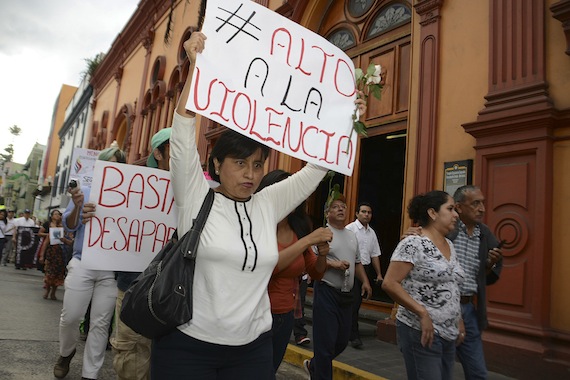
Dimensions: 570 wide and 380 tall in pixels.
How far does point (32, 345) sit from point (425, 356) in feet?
13.8

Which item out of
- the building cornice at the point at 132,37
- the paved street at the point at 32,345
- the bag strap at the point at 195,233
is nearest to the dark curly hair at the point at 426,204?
the bag strap at the point at 195,233

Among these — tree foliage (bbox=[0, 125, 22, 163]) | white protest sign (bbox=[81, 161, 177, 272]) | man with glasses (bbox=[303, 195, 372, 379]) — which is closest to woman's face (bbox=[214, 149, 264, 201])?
white protest sign (bbox=[81, 161, 177, 272])

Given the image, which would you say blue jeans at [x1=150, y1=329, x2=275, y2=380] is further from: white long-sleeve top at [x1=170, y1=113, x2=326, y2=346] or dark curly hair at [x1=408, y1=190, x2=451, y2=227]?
dark curly hair at [x1=408, y1=190, x2=451, y2=227]

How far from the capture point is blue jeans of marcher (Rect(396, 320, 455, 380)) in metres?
2.80

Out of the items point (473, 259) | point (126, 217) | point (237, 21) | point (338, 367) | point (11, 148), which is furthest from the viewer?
point (11, 148)

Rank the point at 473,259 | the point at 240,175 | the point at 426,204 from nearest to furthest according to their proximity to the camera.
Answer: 1. the point at 240,175
2. the point at 426,204
3. the point at 473,259

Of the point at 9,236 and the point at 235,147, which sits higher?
the point at 235,147

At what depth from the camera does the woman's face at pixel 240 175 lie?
83.6 inches

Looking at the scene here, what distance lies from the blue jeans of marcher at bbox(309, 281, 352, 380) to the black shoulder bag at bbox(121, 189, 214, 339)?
91.9 inches

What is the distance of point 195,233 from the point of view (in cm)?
190

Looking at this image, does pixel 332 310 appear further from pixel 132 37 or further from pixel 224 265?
pixel 132 37

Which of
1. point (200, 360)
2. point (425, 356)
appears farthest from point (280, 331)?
point (200, 360)

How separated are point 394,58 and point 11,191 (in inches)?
2790

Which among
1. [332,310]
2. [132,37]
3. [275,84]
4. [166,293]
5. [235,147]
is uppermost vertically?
[132,37]
